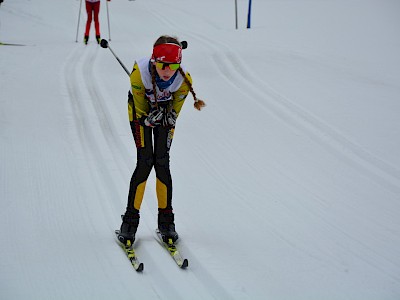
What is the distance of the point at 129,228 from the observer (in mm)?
4391

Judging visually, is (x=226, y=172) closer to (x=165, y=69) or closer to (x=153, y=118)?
(x=153, y=118)

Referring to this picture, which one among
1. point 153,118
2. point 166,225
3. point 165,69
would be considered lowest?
point 166,225

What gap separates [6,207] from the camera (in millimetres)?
4918

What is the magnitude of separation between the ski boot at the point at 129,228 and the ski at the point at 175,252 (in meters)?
0.31

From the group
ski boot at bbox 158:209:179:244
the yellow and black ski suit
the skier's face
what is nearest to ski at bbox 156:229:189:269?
ski boot at bbox 158:209:179:244

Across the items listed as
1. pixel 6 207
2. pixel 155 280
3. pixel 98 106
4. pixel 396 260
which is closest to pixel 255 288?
pixel 155 280

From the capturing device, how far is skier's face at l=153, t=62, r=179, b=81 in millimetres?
3879

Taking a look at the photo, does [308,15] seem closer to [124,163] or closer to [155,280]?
[124,163]

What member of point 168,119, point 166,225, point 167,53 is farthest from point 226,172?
point 167,53

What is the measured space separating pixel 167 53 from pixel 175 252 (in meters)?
1.75

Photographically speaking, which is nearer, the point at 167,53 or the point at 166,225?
the point at 167,53

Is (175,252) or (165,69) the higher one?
(165,69)

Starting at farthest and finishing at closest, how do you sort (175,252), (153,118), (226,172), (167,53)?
(226,172) → (175,252) → (153,118) → (167,53)

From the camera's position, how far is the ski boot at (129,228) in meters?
4.36
